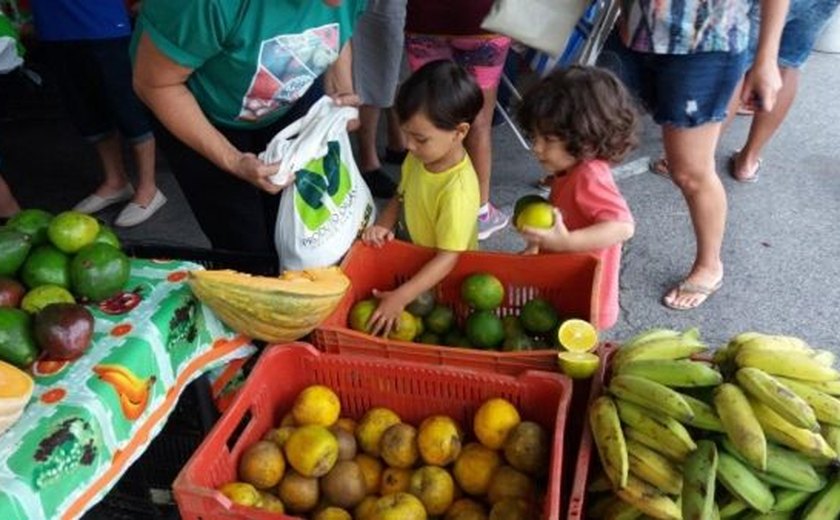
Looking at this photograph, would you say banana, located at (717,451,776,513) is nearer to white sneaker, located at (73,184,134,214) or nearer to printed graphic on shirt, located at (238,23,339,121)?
printed graphic on shirt, located at (238,23,339,121)

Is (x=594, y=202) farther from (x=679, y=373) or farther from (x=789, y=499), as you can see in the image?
(x=789, y=499)

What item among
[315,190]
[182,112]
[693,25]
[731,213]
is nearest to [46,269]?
[182,112]

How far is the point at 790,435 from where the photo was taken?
1.39 metres

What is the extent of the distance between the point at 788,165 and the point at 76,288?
3722 millimetres

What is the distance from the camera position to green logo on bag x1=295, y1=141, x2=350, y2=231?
2.01 metres

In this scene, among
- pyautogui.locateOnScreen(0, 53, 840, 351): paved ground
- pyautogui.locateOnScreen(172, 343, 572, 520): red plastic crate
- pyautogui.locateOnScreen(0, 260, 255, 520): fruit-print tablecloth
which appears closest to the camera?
pyautogui.locateOnScreen(0, 260, 255, 520): fruit-print tablecloth

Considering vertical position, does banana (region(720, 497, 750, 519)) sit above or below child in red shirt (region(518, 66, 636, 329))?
below

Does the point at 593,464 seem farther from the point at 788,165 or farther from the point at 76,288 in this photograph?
the point at 788,165

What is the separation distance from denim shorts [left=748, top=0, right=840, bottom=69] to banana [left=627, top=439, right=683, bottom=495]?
8.45 ft

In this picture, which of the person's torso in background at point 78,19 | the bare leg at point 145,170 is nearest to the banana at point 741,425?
the person's torso in background at point 78,19

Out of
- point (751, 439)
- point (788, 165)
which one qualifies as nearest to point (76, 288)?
point (751, 439)

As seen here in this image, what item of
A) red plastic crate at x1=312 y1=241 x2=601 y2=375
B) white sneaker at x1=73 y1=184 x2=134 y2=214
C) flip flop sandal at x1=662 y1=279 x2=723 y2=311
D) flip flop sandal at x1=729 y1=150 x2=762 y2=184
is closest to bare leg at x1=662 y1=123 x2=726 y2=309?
flip flop sandal at x1=662 y1=279 x2=723 y2=311

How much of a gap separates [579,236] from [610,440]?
2.18ft

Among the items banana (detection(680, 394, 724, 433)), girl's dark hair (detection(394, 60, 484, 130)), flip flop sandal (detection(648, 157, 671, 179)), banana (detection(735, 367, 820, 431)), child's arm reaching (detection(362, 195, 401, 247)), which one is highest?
girl's dark hair (detection(394, 60, 484, 130))
